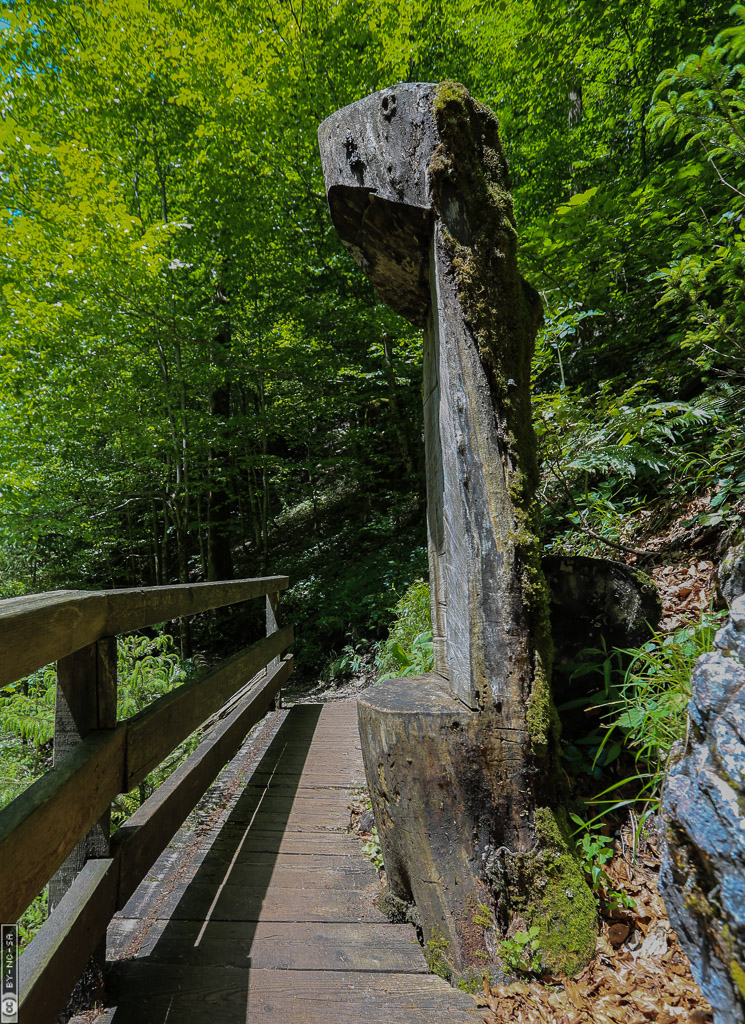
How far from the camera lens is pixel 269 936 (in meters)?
2.11

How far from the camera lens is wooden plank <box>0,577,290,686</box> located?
3.90 ft

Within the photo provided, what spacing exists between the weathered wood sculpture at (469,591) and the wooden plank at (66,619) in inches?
39.7

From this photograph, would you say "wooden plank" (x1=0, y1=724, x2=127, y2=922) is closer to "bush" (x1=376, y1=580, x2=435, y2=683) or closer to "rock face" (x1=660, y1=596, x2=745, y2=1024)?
"rock face" (x1=660, y1=596, x2=745, y2=1024)

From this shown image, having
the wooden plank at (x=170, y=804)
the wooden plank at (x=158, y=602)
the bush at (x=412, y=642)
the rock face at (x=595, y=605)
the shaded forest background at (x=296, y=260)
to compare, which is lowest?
the wooden plank at (x=170, y=804)

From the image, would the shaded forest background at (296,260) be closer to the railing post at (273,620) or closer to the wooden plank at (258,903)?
the railing post at (273,620)

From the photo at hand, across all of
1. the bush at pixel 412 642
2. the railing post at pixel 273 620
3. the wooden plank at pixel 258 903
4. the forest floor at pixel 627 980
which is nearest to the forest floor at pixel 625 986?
the forest floor at pixel 627 980

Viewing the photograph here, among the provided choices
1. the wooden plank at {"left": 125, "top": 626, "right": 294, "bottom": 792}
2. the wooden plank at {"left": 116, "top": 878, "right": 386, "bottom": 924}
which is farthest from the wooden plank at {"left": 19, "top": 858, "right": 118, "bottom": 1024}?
the wooden plank at {"left": 116, "top": 878, "right": 386, "bottom": 924}

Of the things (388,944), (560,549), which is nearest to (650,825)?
(388,944)

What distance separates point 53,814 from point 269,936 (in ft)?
4.21

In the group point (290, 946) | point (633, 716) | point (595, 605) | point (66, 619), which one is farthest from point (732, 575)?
point (66, 619)

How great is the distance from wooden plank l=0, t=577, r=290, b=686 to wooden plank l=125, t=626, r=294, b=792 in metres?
0.38

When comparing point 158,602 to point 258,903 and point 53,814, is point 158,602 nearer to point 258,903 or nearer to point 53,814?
point 53,814

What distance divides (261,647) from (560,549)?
286 centimetres

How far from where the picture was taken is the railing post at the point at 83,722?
164 centimetres
